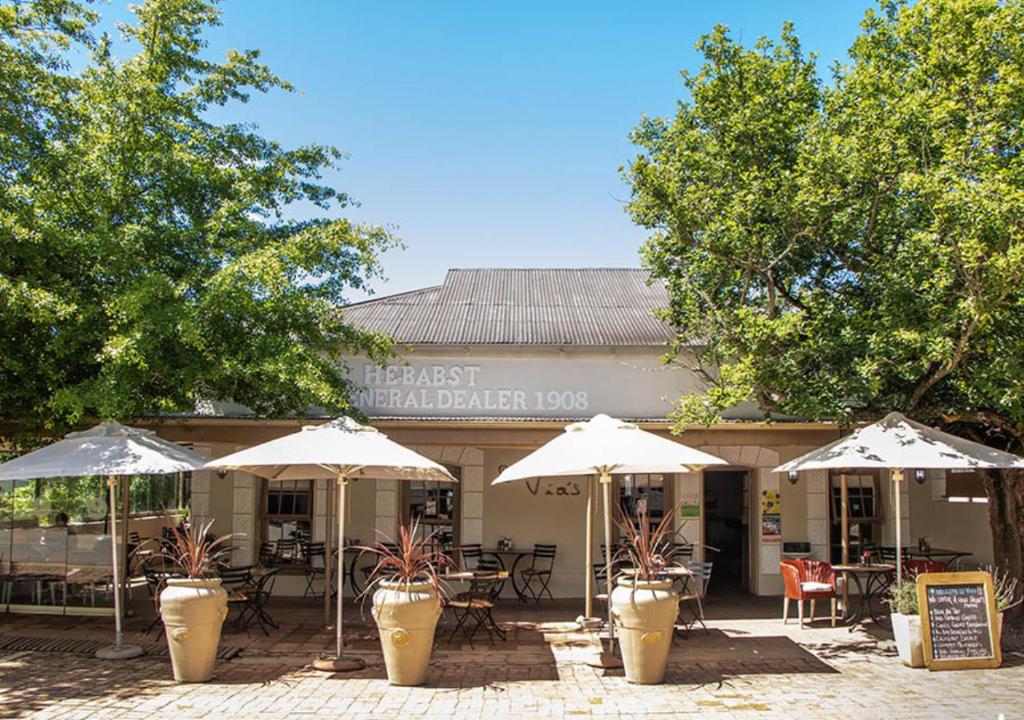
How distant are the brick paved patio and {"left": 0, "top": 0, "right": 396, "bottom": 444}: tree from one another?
270 centimetres

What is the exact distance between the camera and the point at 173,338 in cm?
909

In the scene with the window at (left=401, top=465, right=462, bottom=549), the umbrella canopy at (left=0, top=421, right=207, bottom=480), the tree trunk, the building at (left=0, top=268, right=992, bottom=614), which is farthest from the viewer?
the window at (left=401, top=465, right=462, bottom=549)

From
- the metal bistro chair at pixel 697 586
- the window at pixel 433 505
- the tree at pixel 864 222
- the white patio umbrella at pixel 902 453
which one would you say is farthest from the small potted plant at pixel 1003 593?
the window at pixel 433 505

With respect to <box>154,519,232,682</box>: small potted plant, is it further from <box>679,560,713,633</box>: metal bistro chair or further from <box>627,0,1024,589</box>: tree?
<box>627,0,1024,589</box>: tree

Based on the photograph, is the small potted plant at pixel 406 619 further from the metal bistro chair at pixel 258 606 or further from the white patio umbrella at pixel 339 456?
the metal bistro chair at pixel 258 606

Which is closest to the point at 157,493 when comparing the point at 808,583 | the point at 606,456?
the point at 606,456

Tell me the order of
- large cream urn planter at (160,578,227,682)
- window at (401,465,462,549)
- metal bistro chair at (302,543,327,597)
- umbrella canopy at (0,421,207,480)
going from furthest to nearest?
1. window at (401,465,462,549)
2. metal bistro chair at (302,543,327,597)
3. umbrella canopy at (0,421,207,480)
4. large cream urn planter at (160,578,227,682)

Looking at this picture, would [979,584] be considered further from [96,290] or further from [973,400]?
[96,290]

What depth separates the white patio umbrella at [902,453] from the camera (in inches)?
311

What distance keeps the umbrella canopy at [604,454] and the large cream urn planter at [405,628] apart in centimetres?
152

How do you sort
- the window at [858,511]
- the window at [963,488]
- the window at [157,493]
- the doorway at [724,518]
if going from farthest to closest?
the doorway at [724,518] < the window at [157,493] < the window at [963,488] < the window at [858,511]

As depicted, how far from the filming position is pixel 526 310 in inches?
532

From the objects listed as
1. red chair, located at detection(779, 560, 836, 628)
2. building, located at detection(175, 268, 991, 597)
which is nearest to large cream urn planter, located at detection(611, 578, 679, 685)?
red chair, located at detection(779, 560, 836, 628)

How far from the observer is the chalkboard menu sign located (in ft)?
24.8
